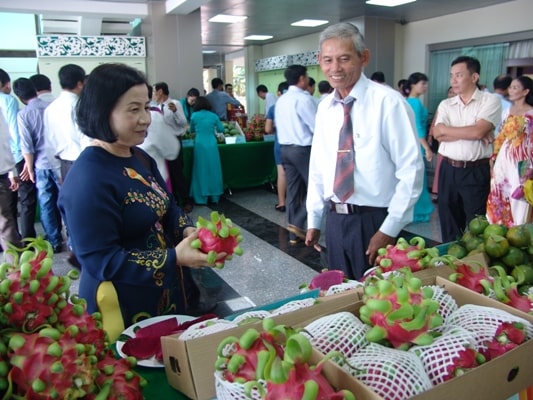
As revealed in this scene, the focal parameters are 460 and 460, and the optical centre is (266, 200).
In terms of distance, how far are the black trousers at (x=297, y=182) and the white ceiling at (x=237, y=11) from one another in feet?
10.4

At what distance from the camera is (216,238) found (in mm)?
1137

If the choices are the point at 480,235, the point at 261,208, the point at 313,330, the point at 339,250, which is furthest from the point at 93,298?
the point at 261,208

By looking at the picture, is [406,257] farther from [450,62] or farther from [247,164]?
[450,62]

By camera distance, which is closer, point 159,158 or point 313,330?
point 313,330

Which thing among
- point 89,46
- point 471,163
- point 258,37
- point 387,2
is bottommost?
point 471,163

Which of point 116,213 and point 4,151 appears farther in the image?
point 4,151

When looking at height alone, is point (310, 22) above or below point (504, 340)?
above

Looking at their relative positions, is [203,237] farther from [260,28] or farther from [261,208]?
[260,28]

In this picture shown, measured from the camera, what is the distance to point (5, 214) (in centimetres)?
366

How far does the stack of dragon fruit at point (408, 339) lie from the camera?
2.24ft

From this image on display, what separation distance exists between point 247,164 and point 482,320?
19.2 feet

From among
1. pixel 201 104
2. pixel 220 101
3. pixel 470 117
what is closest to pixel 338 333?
pixel 470 117

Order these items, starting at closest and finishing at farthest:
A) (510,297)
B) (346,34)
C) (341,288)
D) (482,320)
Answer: (482,320) → (510,297) → (341,288) → (346,34)

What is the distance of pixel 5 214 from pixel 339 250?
289 cm
